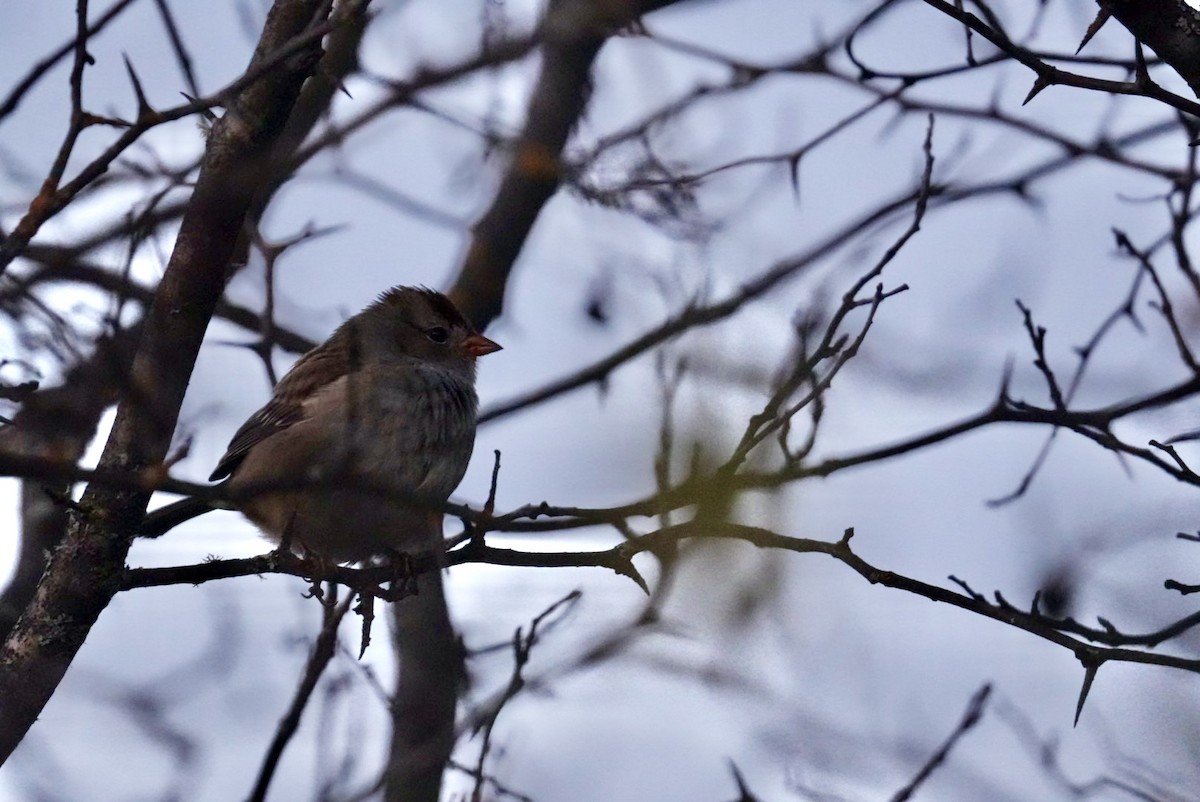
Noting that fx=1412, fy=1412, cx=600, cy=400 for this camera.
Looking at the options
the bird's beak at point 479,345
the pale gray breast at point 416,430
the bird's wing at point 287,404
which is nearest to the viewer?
the pale gray breast at point 416,430

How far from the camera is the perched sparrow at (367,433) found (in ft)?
17.8

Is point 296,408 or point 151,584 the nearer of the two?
point 151,584

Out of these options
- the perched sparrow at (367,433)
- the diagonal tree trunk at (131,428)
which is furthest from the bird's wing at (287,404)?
the diagonal tree trunk at (131,428)

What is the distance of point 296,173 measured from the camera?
5.32 m

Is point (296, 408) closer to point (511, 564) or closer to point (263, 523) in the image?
point (263, 523)

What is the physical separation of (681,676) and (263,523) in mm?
2528

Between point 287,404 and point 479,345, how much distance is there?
1075 mm

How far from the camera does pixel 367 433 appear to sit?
220 inches

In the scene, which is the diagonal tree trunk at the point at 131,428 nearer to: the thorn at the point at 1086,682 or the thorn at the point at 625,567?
the thorn at the point at 625,567

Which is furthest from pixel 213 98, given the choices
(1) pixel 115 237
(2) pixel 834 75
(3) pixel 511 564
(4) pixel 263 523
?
(2) pixel 834 75

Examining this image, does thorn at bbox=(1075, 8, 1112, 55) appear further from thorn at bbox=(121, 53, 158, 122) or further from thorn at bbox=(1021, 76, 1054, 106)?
thorn at bbox=(121, 53, 158, 122)

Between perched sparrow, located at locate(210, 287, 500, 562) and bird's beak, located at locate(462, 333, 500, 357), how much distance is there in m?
0.09

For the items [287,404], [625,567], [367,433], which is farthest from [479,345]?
[625,567]

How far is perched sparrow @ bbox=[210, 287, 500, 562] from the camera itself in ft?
17.8
